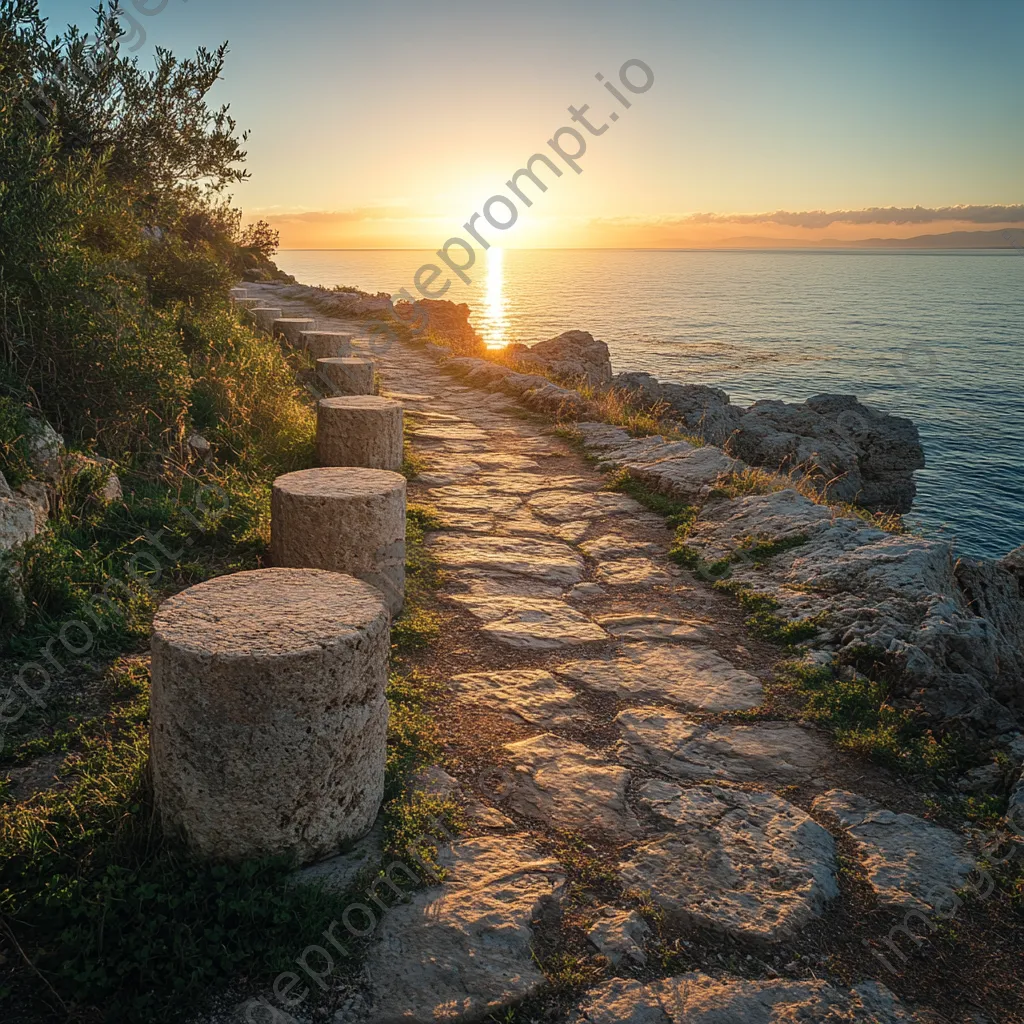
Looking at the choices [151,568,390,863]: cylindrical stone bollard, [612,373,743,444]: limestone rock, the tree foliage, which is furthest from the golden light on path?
[151,568,390,863]: cylindrical stone bollard

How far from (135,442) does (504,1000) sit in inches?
208

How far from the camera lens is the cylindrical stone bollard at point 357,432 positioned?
22.5 ft

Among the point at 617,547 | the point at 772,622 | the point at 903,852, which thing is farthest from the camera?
the point at 617,547

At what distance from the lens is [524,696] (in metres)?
4.15

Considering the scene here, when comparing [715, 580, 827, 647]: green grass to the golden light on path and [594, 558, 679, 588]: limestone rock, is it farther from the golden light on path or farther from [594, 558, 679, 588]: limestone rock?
the golden light on path

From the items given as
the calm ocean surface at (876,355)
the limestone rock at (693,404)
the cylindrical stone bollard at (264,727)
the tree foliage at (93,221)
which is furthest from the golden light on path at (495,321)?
the cylindrical stone bollard at (264,727)

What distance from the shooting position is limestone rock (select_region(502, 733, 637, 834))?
10.6 ft

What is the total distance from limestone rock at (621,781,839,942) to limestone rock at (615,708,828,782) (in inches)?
6.3

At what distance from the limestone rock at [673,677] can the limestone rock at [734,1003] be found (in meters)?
1.69

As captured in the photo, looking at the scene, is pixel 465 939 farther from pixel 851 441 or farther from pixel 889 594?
pixel 851 441

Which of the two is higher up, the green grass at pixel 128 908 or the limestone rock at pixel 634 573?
the limestone rock at pixel 634 573

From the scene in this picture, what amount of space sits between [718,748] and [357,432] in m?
4.29

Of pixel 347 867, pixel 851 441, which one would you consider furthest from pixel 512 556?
pixel 851 441

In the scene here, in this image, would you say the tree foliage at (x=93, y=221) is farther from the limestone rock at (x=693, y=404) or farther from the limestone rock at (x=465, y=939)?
the limestone rock at (x=693, y=404)
